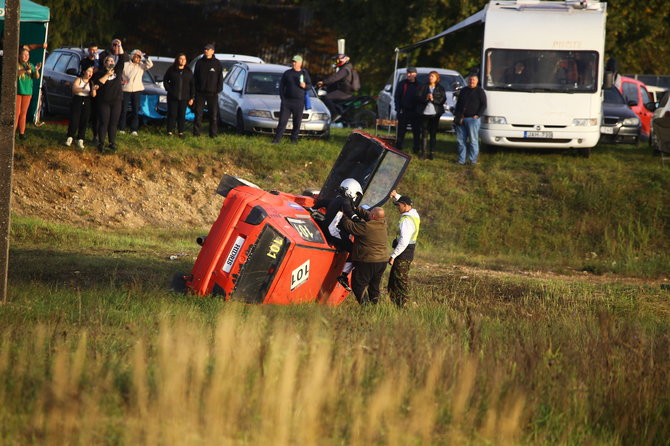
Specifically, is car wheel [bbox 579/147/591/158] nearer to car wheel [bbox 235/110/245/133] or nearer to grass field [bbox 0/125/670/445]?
grass field [bbox 0/125/670/445]

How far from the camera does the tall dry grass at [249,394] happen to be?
7145 millimetres

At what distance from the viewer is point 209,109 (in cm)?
2292

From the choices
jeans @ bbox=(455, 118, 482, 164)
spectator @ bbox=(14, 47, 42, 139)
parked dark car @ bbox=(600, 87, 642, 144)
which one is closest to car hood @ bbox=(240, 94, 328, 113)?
jeans @ bbox=(455, 118, 482, 164)

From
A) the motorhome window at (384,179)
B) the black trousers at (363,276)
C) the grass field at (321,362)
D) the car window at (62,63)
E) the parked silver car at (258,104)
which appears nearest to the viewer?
the grass field at (321,362)

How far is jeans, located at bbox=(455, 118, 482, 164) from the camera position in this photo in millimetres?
22250

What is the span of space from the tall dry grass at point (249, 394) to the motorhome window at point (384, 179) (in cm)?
444

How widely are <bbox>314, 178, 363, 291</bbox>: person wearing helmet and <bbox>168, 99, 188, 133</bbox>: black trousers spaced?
35.2ft

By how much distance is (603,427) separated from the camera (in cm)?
850

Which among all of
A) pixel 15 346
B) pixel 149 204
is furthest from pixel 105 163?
pixel 15 346

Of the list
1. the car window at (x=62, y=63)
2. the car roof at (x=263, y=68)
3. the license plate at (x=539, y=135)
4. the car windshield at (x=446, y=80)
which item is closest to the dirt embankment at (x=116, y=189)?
the car roof at (x=263, y=68)

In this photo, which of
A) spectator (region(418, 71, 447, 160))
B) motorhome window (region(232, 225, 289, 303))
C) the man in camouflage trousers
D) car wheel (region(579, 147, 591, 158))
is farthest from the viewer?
car wheel (region(579, 147, 591, 158))

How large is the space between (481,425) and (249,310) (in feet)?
11.7

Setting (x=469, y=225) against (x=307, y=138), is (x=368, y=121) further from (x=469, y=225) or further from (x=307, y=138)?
(x=469, y=225)

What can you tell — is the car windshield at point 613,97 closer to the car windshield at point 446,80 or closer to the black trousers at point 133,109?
the car windshield at point 446,80
